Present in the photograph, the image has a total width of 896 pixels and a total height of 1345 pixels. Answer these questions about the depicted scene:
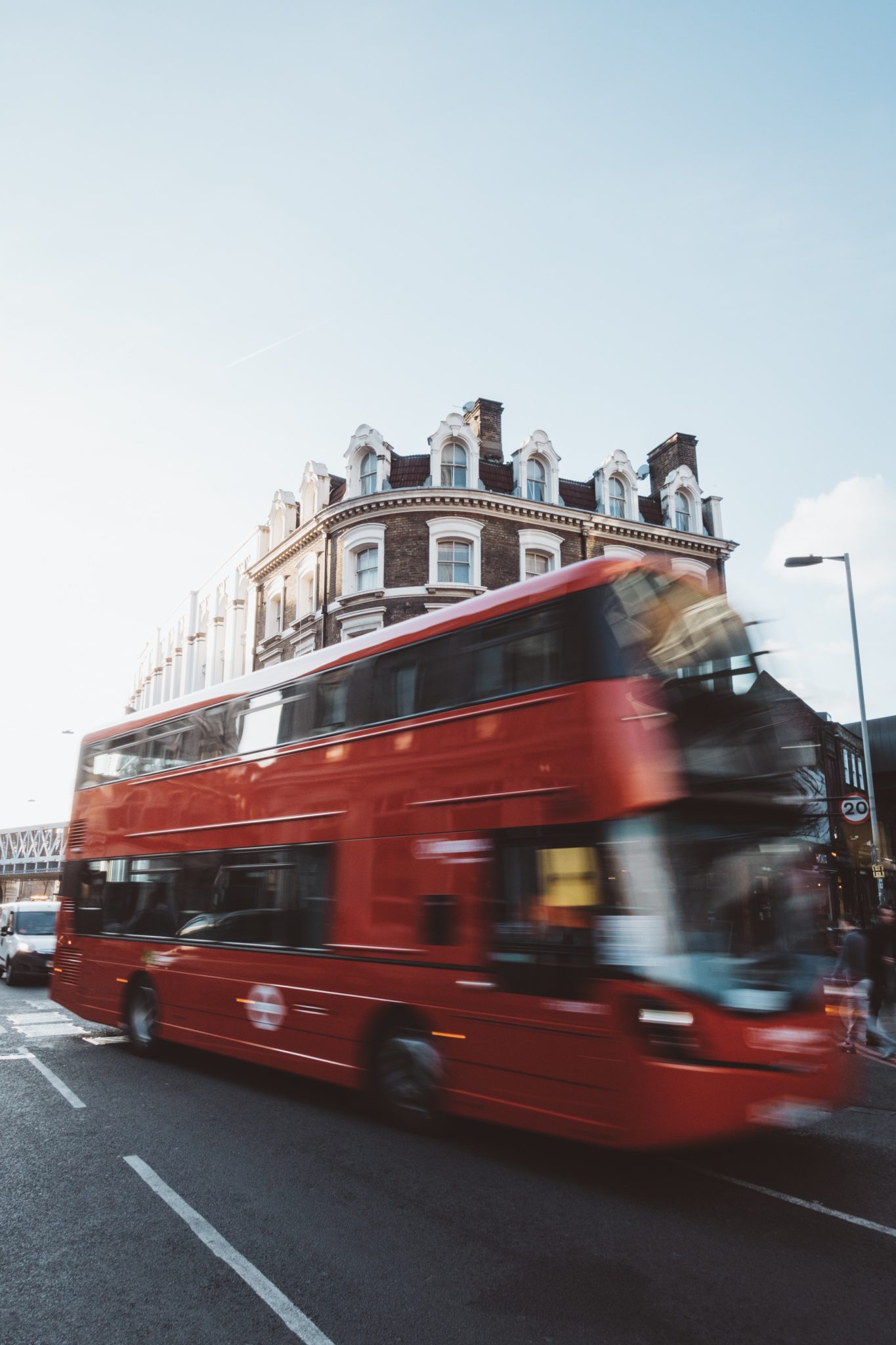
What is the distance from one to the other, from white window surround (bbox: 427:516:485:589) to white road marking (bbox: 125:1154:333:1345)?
22539 mm

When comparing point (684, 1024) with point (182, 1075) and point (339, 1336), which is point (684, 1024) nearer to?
point (339, 1336)

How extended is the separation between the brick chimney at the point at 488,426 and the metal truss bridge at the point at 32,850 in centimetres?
5281

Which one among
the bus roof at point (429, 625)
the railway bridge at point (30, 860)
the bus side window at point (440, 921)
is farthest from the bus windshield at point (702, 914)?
the railway bridge at point (30, 860)

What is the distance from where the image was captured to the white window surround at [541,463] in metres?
29.8

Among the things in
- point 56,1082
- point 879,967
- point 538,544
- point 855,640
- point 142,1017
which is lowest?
point 56,1082

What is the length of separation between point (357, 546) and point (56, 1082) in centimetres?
2100

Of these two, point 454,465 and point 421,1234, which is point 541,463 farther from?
point 421,1234

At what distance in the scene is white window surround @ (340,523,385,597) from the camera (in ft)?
91.1

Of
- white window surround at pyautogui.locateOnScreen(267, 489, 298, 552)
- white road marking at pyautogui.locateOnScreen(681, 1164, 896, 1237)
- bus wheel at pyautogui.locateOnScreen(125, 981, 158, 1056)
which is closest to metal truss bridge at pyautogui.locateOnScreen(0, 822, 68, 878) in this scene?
white window surround at pyautogui.locateOnScreen(267, 489, 298, 552)

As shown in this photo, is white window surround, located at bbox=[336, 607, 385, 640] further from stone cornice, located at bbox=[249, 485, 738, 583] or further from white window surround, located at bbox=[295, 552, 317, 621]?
stone cornice, located at bbox=[249, 485, 738, 583]

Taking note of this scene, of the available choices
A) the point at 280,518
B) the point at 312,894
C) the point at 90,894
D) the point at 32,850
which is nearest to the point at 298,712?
the point at 312,894

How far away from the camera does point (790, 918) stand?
6375mm

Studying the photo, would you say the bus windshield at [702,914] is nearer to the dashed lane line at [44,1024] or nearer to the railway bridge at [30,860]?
the dashed lane line at [44,1024]

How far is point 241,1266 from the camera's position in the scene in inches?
173
